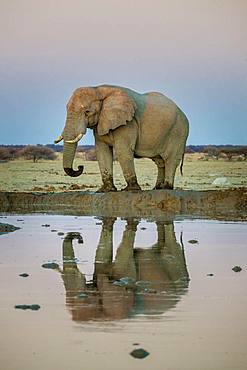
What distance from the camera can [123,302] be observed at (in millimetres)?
9531

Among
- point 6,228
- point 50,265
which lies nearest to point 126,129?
point 6,228

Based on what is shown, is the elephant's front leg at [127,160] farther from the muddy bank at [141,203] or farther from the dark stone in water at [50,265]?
the dark stone in water at [50,265]

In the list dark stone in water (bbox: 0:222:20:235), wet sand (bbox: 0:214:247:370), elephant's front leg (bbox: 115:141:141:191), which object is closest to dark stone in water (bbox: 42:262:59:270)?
wet sand (bbox: 0:214:247:370)

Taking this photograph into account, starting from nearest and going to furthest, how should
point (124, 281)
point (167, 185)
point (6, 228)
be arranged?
1. point (124, 281)
2. point (6, 228)
3. point (167, 185)

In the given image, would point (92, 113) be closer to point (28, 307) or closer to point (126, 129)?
point (126, 129)

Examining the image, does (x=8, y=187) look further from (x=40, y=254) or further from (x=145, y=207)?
(x=40, y=254)

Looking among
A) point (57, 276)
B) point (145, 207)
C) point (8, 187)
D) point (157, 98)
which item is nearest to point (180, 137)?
point (157, 98)

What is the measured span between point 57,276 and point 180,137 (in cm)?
1500

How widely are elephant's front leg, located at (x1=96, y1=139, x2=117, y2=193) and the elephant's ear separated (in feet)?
2.43

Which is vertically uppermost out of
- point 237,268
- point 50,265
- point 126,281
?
point 126,281

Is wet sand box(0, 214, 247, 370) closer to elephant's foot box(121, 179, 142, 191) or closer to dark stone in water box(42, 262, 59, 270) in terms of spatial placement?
dark stone in water box(42, 262, 59, 270)

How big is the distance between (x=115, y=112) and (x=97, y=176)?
73.1 feet

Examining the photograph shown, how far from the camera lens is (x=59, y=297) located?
9914 mm

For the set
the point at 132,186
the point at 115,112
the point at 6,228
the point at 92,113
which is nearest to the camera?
the point at 6,228
